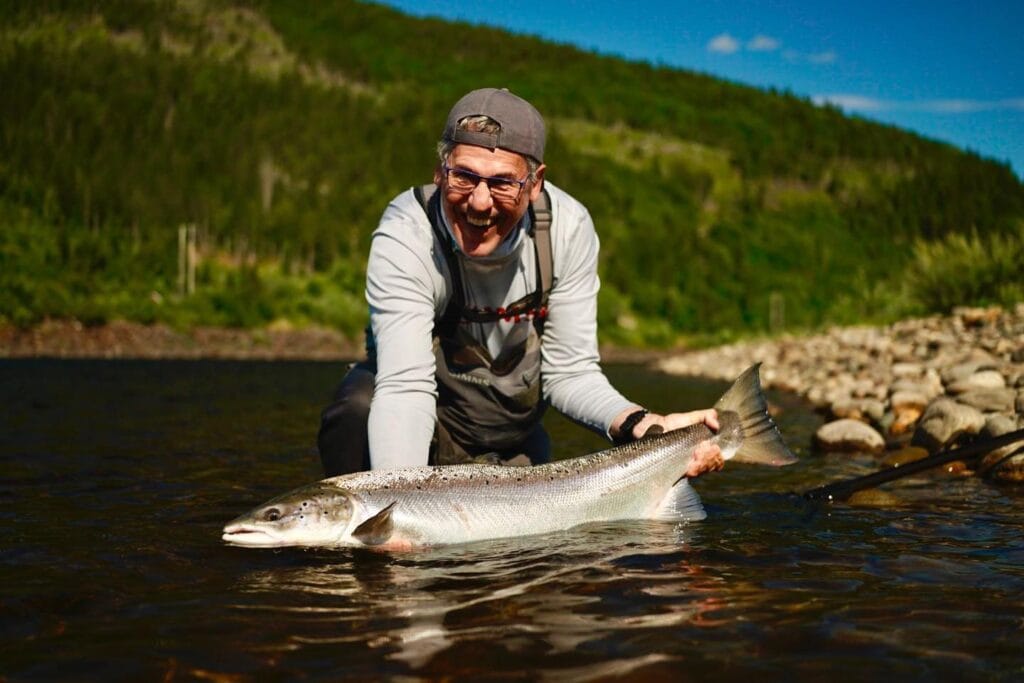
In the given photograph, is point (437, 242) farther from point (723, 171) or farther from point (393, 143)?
point (723, 171)

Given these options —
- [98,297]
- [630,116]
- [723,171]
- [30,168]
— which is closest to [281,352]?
[98,297]

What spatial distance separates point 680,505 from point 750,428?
0.51m

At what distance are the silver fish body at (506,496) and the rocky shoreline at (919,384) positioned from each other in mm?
2435

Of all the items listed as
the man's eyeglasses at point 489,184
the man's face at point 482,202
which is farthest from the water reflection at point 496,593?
the man's eyeglasses at point 489,184

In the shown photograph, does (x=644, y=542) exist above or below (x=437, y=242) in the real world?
below

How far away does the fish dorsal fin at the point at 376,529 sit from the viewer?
348 cm

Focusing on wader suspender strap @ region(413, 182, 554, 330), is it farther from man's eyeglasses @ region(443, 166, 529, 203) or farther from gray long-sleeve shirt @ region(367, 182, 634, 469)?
man's eyeglasses @ region(443, 166, 529, 203)

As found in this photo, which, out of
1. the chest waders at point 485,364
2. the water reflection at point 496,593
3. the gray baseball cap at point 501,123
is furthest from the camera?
the chest waders at point 485,364

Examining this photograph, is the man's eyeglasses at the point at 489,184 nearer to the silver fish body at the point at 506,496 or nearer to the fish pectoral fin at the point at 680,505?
the silver fish body at the point at 506,496

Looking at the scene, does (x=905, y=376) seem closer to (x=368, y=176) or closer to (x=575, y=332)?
(x=575, y=332)

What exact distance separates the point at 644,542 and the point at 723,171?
75.6 m

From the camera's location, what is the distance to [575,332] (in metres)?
4.71

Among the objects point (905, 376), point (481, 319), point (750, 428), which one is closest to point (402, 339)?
point (481, 319)

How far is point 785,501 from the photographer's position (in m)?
5.44
